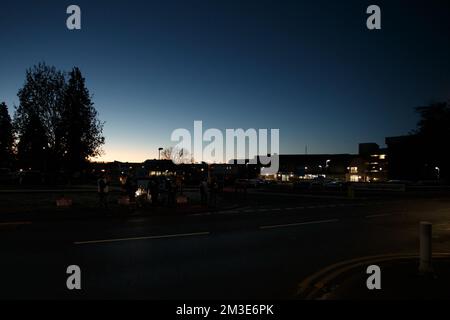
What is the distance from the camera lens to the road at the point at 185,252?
6.34 metres

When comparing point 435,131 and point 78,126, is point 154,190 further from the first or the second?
point 435,131

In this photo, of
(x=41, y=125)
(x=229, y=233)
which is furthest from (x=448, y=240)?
(x=41, y=125)

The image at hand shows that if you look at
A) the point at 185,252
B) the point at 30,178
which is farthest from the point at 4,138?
the point at 185,252

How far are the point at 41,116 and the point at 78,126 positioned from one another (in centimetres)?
438

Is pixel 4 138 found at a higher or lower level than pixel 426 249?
higher

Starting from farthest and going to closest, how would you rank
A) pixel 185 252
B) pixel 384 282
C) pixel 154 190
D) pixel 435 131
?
pixel 435 131 → pixel 154 190 → pixel 185 252 → pixel 384 282

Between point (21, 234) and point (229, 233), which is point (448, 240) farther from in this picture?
point (21, 234)

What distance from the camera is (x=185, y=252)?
9133 mm

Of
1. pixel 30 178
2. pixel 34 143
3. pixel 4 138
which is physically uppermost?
pixel 4 138

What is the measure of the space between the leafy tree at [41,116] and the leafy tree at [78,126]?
2.76ft

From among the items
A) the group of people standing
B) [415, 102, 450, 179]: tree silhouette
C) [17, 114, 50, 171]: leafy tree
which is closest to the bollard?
the group of people standing

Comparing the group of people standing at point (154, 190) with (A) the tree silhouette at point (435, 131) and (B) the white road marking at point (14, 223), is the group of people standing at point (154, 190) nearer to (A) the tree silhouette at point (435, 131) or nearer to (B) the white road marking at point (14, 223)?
(B) the white road marking at point (14, 223)

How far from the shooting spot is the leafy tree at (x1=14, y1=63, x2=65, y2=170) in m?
44.7

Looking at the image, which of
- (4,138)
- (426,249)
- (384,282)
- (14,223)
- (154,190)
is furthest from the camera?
(4,138)
